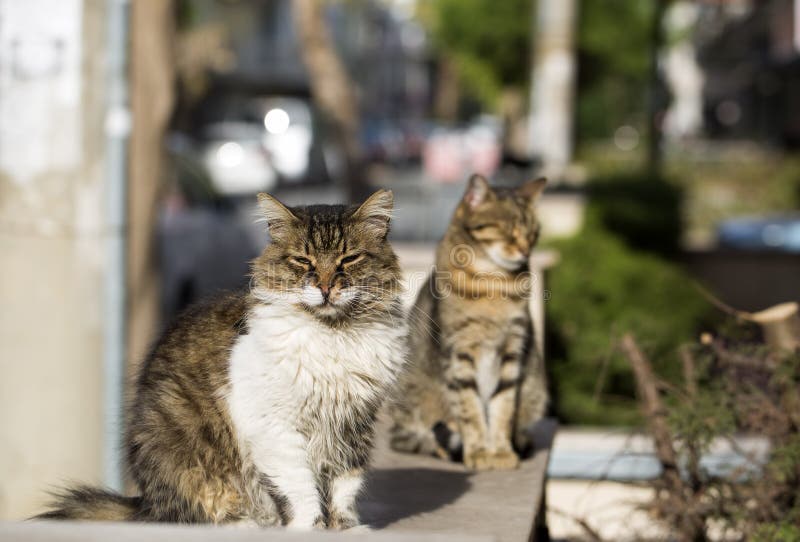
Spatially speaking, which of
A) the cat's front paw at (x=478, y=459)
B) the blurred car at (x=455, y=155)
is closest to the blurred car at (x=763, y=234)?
the blurred car at (x=455, y=155)

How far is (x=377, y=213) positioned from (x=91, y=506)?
1.09 metres

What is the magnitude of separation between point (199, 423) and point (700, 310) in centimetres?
818

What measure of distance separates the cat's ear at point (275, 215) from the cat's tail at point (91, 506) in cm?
82

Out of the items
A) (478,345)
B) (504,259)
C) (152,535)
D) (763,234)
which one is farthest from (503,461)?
(763,234)

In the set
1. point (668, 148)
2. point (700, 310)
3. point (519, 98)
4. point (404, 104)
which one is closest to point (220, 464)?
point (700, 310)

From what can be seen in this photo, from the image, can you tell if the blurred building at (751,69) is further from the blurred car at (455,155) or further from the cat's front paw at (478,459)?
the cat's front paw at (478,459)

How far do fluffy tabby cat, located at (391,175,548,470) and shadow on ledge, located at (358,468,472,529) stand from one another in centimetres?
24

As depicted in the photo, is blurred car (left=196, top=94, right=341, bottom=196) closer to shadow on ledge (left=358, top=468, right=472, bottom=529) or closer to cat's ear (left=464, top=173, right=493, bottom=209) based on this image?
cat's ear (left=464, top=173, right=493, bottom=209)

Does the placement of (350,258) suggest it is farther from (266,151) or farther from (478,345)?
(266,151)

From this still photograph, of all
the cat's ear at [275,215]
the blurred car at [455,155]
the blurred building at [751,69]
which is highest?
the blurred building at [751,69]

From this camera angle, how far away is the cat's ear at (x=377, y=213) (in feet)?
10.4

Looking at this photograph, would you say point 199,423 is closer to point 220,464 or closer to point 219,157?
point 220,464

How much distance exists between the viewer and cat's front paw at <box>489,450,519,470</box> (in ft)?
13.2

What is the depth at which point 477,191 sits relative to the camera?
4.45m
